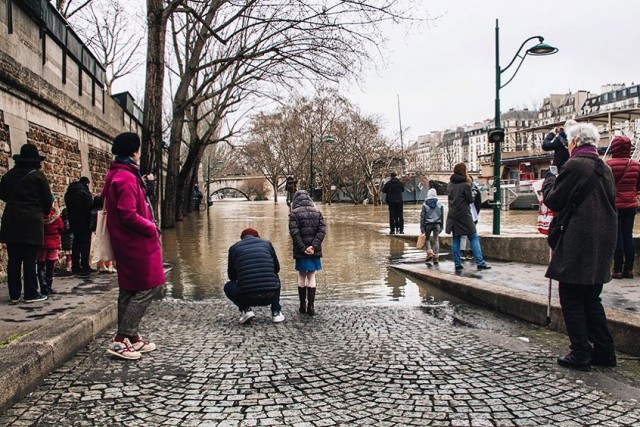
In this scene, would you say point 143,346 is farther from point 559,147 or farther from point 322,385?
point 559,147

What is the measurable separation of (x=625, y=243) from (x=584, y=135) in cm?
337

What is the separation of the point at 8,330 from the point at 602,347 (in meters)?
5.13

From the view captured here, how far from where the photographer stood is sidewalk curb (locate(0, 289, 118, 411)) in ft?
11.9

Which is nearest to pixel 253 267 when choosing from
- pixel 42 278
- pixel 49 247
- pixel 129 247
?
pixel 129 247

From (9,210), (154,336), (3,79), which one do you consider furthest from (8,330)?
(3,79)

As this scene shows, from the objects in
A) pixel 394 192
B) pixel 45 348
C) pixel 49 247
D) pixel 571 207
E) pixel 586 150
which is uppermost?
pixel 586 150

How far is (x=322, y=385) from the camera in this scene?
12.9 feet

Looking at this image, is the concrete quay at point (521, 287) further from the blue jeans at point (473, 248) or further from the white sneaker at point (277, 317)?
the white sneaker at point (277, 317)

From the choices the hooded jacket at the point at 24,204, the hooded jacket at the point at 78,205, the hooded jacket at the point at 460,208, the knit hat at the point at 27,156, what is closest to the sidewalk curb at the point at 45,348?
the hooded jacket at the point at 24,204

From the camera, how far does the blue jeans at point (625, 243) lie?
7043mm

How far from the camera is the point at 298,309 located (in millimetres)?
7051

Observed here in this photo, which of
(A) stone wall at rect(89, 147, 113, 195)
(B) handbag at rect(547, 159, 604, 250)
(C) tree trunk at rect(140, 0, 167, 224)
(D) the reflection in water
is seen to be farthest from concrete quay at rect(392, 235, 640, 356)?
(A) stone wall at rect(89, 147, 113, 195)

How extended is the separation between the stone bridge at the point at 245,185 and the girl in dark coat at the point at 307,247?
8473 centimetres

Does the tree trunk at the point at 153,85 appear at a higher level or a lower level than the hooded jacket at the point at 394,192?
higher
